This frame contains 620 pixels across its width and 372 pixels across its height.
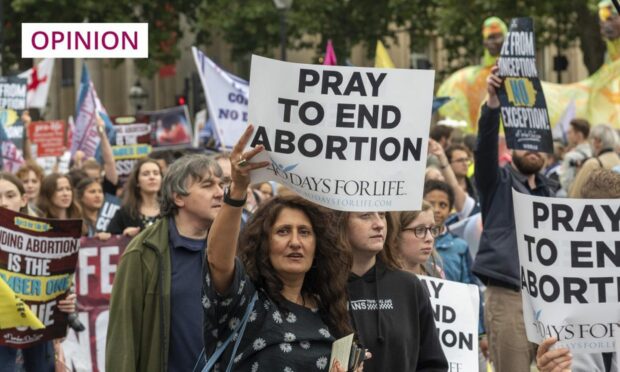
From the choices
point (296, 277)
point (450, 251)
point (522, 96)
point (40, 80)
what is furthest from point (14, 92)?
point (296, 277)

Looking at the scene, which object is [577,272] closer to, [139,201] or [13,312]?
[13,312]

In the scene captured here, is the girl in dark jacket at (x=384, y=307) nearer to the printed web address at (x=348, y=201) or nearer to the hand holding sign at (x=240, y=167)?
the printed web address at (x=348, y=201)

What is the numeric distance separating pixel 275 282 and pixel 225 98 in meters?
10.2

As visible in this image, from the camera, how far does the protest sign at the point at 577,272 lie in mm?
5457

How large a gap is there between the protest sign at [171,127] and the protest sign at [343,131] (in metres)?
13.9

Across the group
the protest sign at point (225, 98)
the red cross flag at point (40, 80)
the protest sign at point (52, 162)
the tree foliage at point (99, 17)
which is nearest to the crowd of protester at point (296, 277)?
the protest sign at point (225, 98)

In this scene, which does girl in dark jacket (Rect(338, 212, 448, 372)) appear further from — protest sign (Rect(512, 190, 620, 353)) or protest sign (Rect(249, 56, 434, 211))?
protest sign (Rect(512, 190, 620, 353))

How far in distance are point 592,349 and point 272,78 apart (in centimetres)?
148

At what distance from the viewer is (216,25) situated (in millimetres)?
40656

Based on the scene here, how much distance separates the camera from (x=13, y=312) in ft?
25.1

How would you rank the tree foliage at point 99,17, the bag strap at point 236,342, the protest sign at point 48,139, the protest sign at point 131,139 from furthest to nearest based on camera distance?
the tree foliage at point 99,17, the protest sign at point 48,139, the protest sign at point 131,139, the bag strap at point 236,342

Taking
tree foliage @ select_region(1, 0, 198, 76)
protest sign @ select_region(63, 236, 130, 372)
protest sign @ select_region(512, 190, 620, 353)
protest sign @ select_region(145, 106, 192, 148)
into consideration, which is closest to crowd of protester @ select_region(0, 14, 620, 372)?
protest sign @ select_region(512, 190, 620, 353)

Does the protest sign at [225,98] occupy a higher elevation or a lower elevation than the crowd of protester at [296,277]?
higher

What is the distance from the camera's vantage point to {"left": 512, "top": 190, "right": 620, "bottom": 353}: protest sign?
5457mm
